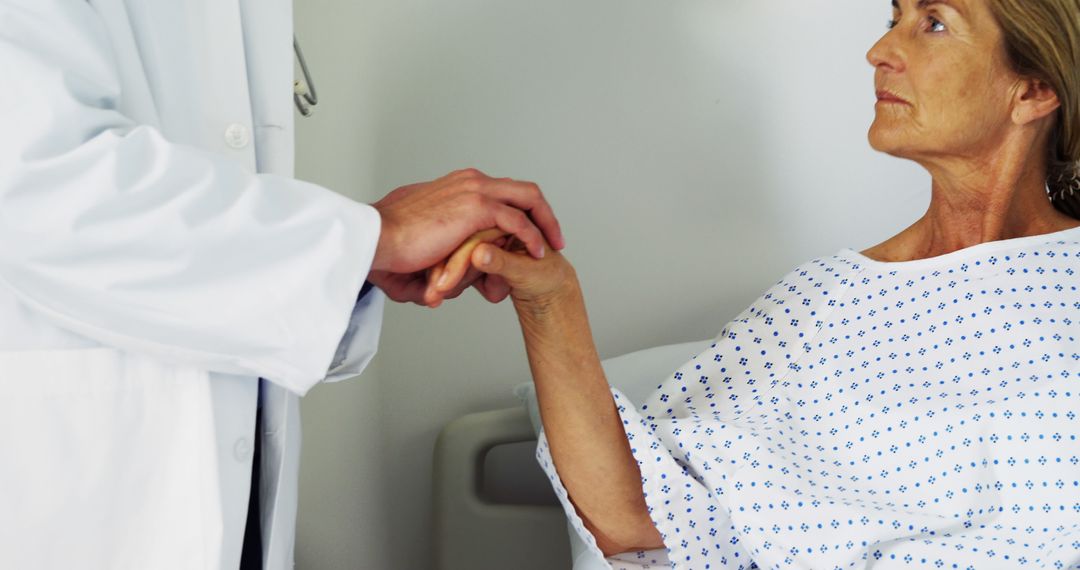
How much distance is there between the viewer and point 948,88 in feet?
4.58

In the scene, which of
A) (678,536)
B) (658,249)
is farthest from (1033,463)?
(658,249)

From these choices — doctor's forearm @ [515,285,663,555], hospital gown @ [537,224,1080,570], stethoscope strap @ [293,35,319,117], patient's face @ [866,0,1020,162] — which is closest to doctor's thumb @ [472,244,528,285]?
doctor's forearm @ [515,285,663,555]

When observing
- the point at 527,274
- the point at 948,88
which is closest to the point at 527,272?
the point at 527,274

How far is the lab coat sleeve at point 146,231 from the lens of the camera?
924mm

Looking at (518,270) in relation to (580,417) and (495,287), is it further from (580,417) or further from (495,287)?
(580,417)

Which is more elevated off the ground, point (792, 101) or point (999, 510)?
point (792, 101)

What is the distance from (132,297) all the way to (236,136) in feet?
0.86

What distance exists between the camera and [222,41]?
1154mm

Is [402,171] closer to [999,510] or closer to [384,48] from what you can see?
[384,48]

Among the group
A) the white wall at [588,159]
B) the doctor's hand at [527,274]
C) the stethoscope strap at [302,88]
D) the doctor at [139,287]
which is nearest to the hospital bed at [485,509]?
the white wall at [588,159]

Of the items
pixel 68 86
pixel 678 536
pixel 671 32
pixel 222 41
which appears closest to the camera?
pixel 68 86

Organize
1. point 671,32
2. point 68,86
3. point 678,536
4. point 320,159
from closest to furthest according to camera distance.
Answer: point 68,86 → point 678,536 → point 320,159 → point 671,32

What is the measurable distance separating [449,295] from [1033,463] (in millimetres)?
681

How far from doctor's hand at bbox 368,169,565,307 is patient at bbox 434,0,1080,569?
0.03 metres
